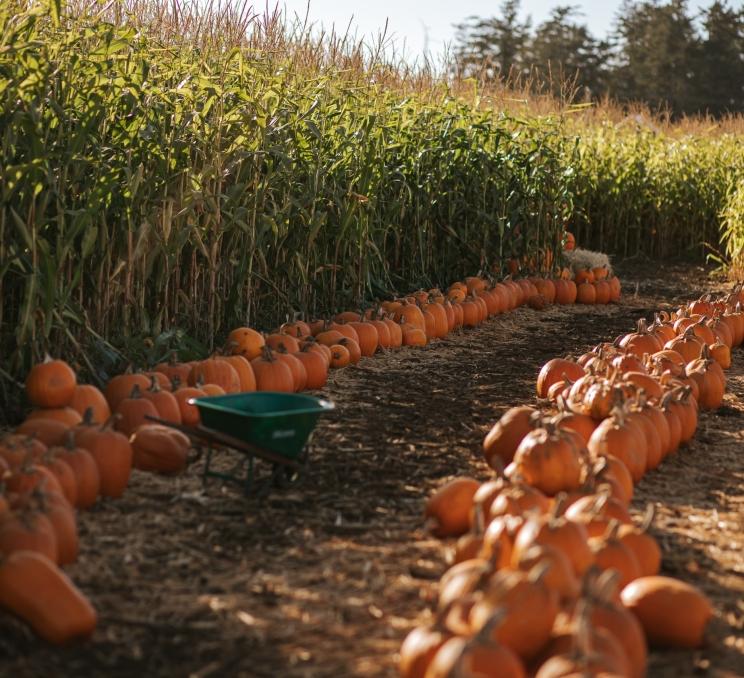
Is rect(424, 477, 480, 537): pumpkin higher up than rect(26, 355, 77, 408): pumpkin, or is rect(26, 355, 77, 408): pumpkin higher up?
rect(26, 355, 77, 408): pumpkin

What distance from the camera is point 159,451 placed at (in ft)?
15.3

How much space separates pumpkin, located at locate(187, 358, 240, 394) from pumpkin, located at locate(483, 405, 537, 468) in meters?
1.57

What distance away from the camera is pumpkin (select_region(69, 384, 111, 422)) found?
4.98 m

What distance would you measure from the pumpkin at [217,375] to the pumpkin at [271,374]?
0.34 m

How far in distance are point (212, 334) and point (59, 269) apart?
1.77m

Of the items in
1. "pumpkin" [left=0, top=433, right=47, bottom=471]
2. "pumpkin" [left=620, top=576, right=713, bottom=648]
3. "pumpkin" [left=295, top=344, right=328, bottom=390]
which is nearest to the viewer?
"pumpkin" [left=620, top=576, right=713, bottom=648]

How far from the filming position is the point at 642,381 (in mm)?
5883

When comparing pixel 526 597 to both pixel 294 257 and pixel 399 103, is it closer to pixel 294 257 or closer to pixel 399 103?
pixel 294 257

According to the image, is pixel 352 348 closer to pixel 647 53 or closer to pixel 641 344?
→ pixel 641 344

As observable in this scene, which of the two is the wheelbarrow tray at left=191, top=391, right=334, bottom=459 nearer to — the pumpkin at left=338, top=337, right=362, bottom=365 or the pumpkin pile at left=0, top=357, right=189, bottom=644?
the pumpkin pile at left=0, top=357, right=189, bottom=644

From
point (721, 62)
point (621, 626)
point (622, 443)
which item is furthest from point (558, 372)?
point (721, 62)

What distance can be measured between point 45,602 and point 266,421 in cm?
147

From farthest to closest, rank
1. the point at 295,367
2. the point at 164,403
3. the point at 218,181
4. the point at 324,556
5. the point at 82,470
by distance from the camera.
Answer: the point at 218,181 → the point at 295,367 → the point at 164,403 → the point at 82,470 → the point at 324,556

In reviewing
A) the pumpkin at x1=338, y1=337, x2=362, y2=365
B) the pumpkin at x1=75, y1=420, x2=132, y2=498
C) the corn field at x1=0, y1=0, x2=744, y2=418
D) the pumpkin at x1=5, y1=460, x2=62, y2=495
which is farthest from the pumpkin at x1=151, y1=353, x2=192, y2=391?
the pumpkin at x1=5, y1=460, x2=62, y2=495
